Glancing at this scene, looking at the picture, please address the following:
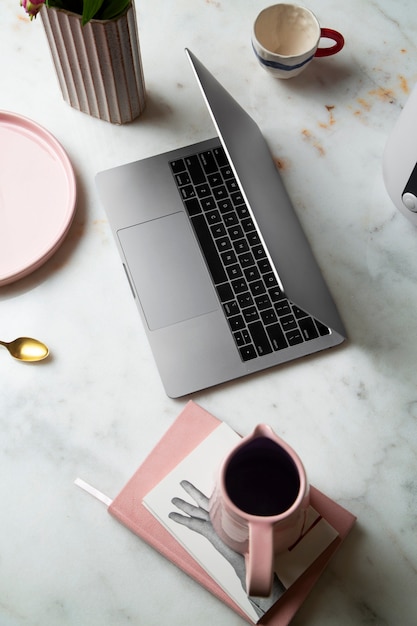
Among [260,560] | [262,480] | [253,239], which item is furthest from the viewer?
[253,239]

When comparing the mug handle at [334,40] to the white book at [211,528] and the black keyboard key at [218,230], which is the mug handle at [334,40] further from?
the white book at [211,528]

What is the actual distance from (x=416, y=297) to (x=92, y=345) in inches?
18.0

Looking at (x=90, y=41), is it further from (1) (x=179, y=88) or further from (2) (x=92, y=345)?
(2) (x=92, y=345)

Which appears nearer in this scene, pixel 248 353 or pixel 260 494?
pixel 260 494

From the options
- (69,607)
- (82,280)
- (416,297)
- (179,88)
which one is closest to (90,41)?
(179,88)

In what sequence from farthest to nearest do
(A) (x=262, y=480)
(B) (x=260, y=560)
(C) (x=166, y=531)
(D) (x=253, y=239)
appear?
(D) (x=253, y=239)
(C) (x=166, y=531)
(A) (x=262, y=480)
(B) (x=260, y=560)

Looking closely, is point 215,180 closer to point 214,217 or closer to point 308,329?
point 214,217

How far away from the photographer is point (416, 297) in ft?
3.22

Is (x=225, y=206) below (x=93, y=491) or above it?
above

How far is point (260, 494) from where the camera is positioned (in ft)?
2.54

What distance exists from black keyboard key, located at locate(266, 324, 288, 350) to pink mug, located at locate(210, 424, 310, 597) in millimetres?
210

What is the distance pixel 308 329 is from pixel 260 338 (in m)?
0.07

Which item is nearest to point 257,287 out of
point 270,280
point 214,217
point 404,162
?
point 270,280

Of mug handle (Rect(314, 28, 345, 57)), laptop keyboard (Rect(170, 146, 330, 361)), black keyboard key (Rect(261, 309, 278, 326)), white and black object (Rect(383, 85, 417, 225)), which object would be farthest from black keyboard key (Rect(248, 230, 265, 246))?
mug handle (Rect(314, 28, 345, 57))
